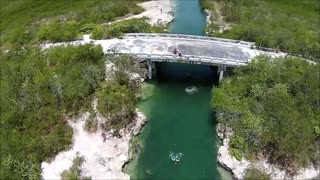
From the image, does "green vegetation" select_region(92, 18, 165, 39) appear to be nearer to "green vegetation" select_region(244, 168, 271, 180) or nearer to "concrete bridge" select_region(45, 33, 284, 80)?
"concrete bridge" select_region(45, 33, 284, 80)

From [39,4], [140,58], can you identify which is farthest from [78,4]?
[140,58]

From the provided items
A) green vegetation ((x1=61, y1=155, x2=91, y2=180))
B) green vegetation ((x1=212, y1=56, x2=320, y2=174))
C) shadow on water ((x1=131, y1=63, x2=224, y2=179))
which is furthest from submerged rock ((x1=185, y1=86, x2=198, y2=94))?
green vegetation ((x1=61, y1=155, x2=91, y2=180))

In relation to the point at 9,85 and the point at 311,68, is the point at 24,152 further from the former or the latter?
the point at 311,68

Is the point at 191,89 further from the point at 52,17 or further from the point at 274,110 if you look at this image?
the point at 52,17

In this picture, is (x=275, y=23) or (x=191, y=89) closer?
(x=191, y=89)

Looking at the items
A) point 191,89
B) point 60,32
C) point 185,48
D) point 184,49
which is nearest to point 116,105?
point 191,89

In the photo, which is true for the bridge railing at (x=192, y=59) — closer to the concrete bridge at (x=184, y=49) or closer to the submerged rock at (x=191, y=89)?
the concrete bridge at (x=184, y=49)

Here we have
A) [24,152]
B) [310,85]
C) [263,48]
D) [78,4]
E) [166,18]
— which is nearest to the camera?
[24,152]
